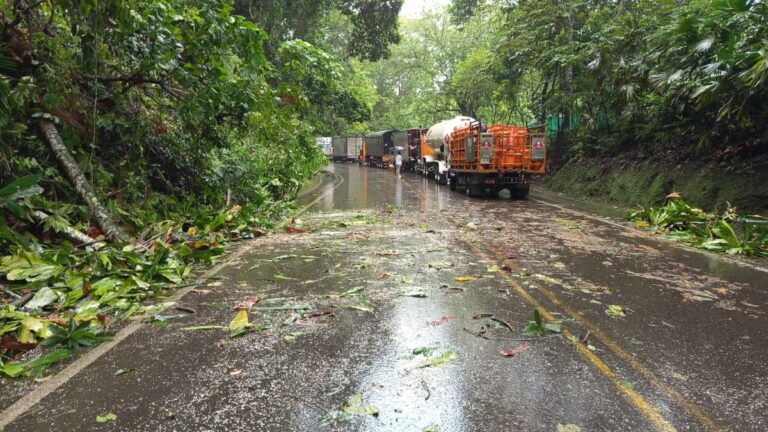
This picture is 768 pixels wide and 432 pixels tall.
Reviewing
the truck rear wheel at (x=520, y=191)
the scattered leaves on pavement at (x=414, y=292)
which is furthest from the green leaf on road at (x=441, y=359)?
the truck rear wheel at (x=520, y=191)

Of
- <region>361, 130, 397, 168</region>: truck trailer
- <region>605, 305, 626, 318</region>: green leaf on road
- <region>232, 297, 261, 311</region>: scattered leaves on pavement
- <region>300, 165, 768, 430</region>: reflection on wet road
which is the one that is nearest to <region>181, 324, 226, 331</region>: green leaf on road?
<region>232, 297, 261, 311</region>: scattered leaves on pavement

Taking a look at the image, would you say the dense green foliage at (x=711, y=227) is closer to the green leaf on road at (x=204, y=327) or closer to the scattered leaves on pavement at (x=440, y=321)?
the scattered leaves on pavement at (x=440, y=321)

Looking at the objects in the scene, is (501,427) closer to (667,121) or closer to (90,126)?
(90,126)

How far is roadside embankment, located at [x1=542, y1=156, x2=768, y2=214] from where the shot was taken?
12.9m

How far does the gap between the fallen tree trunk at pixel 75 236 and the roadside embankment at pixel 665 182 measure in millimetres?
13295

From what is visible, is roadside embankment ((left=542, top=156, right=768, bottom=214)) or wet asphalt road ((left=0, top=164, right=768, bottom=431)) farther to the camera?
roadside embankment ((left=542, top=156, right=768, bottom=214))

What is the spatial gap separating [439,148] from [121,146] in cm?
1995

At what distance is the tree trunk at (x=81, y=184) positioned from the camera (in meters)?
8.05

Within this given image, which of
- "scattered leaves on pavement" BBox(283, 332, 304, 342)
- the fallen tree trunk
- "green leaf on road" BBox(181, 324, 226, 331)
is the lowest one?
"scattered leaves on pavement" BBox(283, 332, 304, 342)

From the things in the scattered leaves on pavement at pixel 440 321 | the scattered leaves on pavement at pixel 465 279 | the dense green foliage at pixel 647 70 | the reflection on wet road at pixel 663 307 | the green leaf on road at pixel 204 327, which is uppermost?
the dense green foliage at pixel 647 70

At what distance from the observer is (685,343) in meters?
4.81

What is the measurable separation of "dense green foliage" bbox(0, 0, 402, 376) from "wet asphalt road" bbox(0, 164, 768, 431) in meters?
1.07

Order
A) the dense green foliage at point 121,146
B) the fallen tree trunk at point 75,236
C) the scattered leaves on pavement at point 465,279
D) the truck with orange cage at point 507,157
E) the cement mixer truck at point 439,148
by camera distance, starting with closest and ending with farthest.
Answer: the dense green foliage at point 121,146 → the scattered leaves on pavement at point 465,279 → the fallen tree trunk at point 75,236 → the truck with orange cage at point 507,157 → the cement mixer truck at point 439,148

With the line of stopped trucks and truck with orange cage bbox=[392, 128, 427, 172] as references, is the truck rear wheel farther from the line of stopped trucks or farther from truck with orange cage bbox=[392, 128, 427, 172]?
truck with orange cage bbox=[392, 128, 427, 172]
